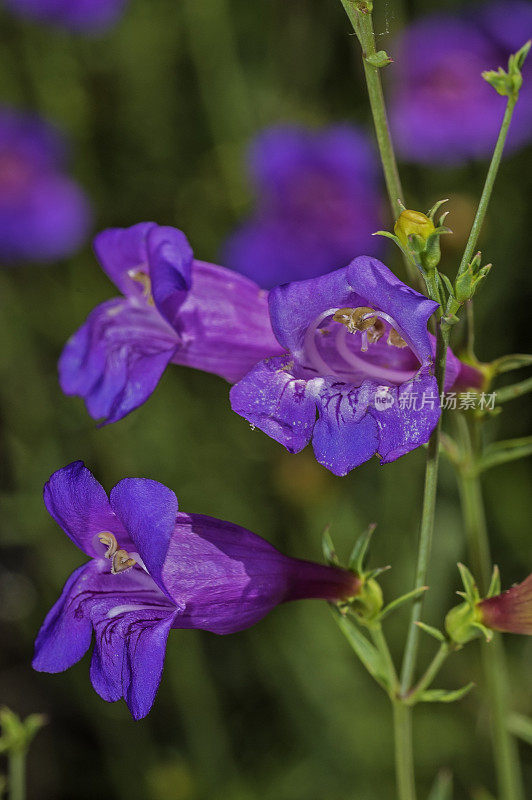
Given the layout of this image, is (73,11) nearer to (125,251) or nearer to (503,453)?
(125,251)

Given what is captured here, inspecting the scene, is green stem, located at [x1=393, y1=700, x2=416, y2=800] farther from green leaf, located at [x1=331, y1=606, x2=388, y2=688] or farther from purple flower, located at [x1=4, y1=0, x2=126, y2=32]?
purple flower, located at [x1=4, y1=0, x2=126, y2=32]

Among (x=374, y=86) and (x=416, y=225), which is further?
(x=374, y=86)

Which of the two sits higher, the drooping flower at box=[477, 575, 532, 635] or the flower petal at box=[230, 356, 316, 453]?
the flower petal at box=[230, 356, 316, 453]

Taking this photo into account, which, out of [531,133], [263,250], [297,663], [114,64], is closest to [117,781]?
[297,663]

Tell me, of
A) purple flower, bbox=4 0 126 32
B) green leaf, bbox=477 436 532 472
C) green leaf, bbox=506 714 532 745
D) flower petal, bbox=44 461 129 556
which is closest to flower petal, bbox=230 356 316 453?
flower petal, bbox=44 461 129 556

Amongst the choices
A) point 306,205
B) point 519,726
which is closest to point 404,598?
point 519,726

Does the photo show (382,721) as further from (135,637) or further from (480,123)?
(480,123)
